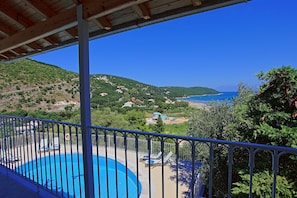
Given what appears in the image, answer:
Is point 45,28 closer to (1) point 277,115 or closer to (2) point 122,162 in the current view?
(1) point 277,115

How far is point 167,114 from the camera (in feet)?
56.0

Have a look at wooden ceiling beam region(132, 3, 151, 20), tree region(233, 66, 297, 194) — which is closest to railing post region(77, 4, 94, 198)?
wooden ceiling beam region(132, 3, 151, 20)

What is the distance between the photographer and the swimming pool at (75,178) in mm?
2613

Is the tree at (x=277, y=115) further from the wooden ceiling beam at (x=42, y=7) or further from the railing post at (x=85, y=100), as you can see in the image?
the wooden ceiling beam at (x=42, y=7)

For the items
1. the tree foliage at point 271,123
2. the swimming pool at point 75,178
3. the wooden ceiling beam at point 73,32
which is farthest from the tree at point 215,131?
the wooden ceiling beam at point 73,32

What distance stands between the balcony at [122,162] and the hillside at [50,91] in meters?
2.90

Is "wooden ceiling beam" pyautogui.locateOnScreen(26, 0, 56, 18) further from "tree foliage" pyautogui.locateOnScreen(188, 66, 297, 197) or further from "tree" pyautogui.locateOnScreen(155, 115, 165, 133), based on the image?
"tree" pyautogui.locateOnScreen(155, 115, 165, 133)

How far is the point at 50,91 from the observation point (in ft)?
43.2

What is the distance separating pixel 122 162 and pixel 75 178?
6.70 ft

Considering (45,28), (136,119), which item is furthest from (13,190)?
(136,119)

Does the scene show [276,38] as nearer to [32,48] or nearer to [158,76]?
[158,76]

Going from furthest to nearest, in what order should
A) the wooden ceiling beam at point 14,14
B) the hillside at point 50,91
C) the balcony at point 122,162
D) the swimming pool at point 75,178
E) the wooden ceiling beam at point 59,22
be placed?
1. the hillside at point 50,91
2. the wooden ceiling beam at point 14,14
3. the swimming pool at point 75,178
4. the wooden ceiling beam at point 59,22
5. the balcony at point 122,162

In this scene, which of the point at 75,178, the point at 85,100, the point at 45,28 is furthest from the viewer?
the point at 75,178

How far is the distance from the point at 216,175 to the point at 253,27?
21937mm
